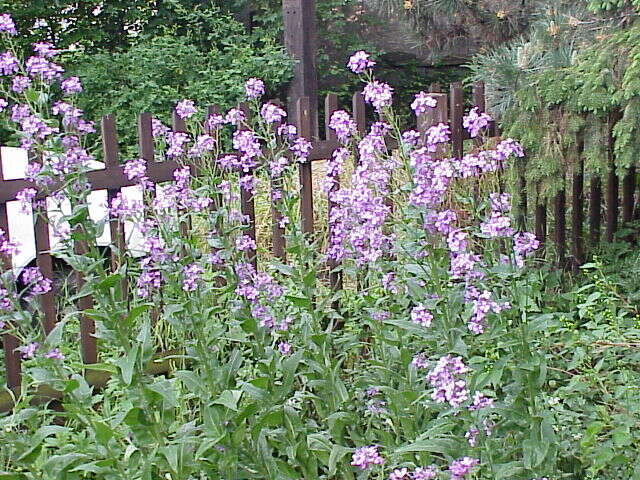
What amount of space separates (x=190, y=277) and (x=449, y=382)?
0.80 metres

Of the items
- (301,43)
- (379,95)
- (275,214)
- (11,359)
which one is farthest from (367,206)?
(301,43)

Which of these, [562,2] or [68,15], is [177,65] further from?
[562,2]

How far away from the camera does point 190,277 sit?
2.37 meters

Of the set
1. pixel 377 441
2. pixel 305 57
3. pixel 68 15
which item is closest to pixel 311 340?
pixel 377 441

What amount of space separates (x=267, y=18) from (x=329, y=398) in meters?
8.71

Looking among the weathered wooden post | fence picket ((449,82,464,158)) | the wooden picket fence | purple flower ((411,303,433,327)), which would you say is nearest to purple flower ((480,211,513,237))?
purple flower ((411,303,433,327))

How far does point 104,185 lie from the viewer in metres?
3.42

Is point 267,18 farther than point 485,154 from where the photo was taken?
Yes

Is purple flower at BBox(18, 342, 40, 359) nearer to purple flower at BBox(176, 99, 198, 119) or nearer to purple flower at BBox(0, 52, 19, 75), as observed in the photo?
purple flower at BBox(0, 52, 19, 75)

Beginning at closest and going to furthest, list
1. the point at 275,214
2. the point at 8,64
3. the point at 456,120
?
1. the point at 8,64
2. the point at 275,214
3. the point at 456,120

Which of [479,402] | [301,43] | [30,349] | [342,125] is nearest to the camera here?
[479,402]

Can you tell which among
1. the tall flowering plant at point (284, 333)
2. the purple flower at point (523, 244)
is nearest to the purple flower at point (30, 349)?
the tall flowering plant at point (284, 333)

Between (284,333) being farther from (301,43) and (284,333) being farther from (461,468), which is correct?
(301,43)

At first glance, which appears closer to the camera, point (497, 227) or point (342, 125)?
point (497, 227)
